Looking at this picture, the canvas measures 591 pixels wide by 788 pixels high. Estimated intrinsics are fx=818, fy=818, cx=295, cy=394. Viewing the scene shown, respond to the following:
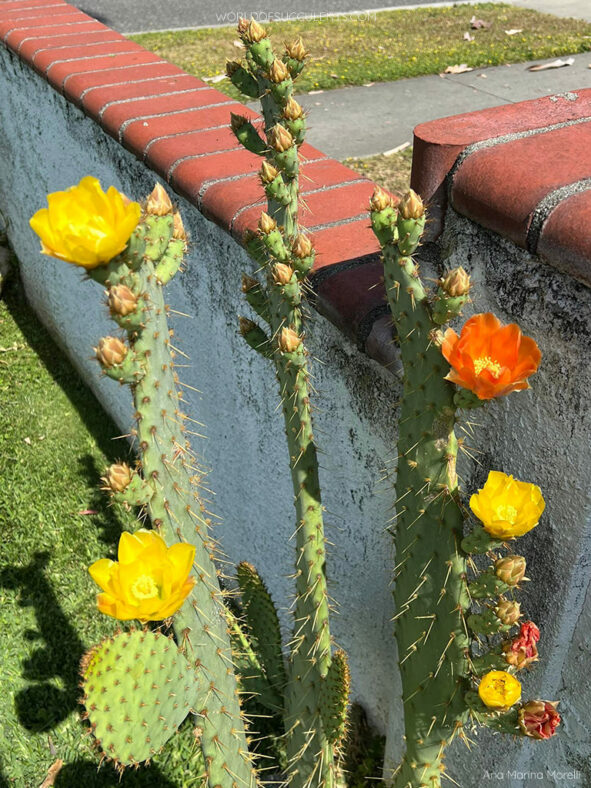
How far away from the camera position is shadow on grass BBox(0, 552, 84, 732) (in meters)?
2.74

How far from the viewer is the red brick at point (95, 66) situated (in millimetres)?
3169

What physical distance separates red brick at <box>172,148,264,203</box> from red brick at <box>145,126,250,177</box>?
2cm

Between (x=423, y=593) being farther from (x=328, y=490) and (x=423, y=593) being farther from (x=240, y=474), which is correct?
(x=240, y=474)

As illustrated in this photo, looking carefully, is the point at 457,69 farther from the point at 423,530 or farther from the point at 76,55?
the point at 423,530

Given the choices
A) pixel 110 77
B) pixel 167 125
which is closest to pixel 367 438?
pixel 167 125

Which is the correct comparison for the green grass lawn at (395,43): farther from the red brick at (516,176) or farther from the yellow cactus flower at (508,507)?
the yellow cactus flower at (508,507)

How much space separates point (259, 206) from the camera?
6.88ft

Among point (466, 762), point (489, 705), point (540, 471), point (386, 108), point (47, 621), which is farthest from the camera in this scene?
point (386, 108)

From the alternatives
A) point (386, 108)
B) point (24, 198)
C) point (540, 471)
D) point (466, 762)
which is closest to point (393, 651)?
point (466, 762)

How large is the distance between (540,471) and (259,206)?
1022 millimetres

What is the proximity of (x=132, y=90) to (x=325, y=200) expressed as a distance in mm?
1193

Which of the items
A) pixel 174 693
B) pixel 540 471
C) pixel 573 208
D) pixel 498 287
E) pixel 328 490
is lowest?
pixel 328 490

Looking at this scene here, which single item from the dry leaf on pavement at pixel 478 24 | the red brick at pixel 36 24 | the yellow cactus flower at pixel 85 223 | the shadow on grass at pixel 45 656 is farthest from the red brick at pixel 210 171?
the dry leaf on pavement at pixel 478 24

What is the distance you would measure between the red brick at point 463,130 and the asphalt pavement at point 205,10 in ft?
23.8
